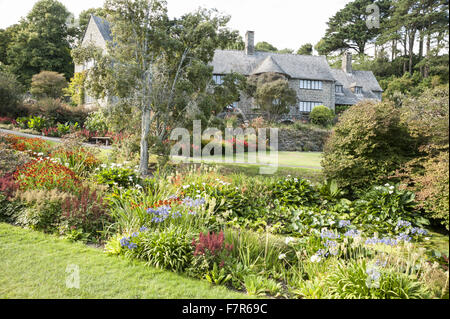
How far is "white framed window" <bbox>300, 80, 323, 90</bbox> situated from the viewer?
32.8m

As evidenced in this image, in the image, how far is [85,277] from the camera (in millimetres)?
3699

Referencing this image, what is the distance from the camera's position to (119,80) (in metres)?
9.04

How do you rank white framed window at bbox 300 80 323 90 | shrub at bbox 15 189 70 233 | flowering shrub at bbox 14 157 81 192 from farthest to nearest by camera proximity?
white framed window at bbox 300 80 323 90 → flowering shrub at bbox 14 157 81 192 → shrub at bbox 15 189 70 233

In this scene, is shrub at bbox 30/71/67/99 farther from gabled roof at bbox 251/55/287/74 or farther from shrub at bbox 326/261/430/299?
shrub at bbox 326/261/430/299

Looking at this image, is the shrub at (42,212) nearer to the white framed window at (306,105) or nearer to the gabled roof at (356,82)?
the white framed window at (306,105)

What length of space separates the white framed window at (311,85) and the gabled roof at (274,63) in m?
0.49

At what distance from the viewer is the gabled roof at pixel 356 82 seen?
1436 inches

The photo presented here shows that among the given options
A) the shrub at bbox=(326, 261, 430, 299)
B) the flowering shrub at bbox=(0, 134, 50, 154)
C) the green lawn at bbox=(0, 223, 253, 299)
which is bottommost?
the green lawn at bbox=(0, 223, 253, 299)

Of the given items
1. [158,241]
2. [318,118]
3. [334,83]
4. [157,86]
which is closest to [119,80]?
[157,86]

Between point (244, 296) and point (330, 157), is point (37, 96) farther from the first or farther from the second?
point (244, 296)

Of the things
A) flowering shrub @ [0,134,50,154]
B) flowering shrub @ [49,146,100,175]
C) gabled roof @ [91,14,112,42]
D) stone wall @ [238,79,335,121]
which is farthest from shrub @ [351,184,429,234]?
stone wall @ [238,79,335,121]

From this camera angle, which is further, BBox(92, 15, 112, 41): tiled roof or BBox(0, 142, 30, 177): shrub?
BBox(92, 15, 112, 41): tiled roof

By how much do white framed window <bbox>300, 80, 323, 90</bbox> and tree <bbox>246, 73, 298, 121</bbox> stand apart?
20.8 feet
